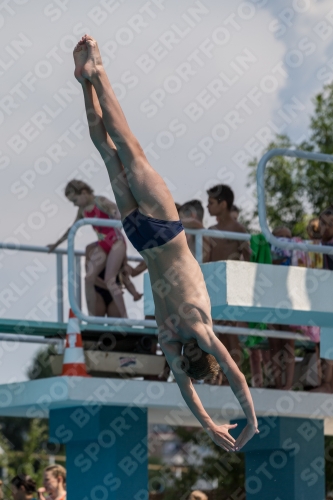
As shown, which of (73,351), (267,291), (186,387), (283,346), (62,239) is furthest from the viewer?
(62,239)

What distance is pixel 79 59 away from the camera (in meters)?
8.20

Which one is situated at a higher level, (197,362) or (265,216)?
(265,216)

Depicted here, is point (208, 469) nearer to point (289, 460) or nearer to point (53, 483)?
point (289, 460)

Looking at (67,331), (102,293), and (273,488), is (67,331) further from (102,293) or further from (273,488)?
(273,488)

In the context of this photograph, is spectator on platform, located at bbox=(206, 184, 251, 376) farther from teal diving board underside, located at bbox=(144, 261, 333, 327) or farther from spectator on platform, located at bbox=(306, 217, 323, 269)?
teal diving board underside, located at bbox=(144, 261, 333, 327)

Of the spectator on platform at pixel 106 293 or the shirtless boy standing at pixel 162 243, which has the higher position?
the shirtless boy standing at pixel 162 243

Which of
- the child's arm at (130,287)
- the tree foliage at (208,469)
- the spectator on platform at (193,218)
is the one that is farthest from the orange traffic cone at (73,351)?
the tree foliage at (208,469)

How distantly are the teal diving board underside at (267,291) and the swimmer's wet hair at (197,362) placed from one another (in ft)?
5.49

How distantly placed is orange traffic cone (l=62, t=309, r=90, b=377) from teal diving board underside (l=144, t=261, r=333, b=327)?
70.7 inches

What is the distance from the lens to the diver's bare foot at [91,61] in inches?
319

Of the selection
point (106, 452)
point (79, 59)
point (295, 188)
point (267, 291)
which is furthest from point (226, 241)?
point (295, 188)

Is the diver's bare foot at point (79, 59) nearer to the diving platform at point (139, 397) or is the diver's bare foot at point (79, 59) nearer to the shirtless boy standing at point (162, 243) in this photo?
the shirtless boy standing at point (162, 243)

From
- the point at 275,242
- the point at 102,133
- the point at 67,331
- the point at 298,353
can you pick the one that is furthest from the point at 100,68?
the point at 298,353

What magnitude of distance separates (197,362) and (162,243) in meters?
0.94
